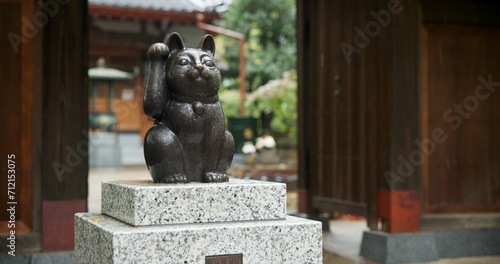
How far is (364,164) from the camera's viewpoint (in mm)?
7508

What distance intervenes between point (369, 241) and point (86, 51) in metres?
3.72

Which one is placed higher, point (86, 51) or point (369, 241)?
point (86, 51)

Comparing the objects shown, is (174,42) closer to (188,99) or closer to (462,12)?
(188,99)

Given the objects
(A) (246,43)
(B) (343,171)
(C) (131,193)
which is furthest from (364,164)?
(A) (246,43)

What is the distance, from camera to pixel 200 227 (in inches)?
138

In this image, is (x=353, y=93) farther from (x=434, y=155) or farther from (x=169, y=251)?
(x=169, y=251)

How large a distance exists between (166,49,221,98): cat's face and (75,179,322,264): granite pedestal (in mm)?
605

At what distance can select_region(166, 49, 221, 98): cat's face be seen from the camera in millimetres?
3898

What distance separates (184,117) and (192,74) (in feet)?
0.90

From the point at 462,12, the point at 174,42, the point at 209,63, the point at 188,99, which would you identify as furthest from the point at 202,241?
the point at 462,12

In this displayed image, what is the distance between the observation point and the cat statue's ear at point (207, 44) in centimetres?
413

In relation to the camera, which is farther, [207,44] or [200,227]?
[207,44]

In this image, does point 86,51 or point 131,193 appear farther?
point 86,51

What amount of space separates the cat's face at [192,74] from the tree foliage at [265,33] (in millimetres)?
17950
